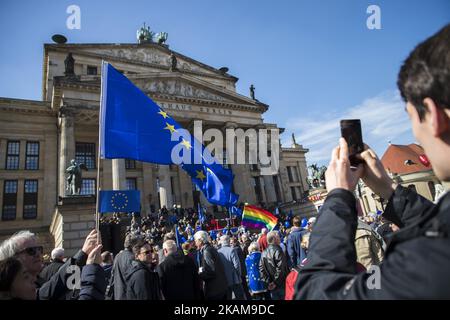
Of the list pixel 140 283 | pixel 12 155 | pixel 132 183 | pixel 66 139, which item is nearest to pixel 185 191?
pixel 132 183

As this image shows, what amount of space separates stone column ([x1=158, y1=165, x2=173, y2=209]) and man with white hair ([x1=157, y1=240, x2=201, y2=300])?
77.8 ft

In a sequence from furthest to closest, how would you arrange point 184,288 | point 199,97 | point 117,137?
point 199,97 < point 117,137 < point 184,288

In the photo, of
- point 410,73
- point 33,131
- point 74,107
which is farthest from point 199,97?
point 410,73

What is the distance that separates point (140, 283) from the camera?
3965 millimetres

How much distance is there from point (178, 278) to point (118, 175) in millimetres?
23297

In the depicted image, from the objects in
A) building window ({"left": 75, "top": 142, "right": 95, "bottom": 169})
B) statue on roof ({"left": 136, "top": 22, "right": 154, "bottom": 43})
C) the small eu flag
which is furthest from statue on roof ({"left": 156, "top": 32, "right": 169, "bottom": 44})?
the small eu flag

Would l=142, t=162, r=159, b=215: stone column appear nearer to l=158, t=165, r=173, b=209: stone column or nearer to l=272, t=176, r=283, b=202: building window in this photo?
l=158, t=165, r=173, b=209: stone column

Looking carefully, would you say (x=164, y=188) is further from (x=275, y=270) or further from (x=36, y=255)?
(x=36, y=255)

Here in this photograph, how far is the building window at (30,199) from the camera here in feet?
86.8

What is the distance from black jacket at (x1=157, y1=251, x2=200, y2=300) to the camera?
464 cm

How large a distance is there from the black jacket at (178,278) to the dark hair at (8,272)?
2.72 m

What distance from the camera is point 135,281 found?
3.99m
